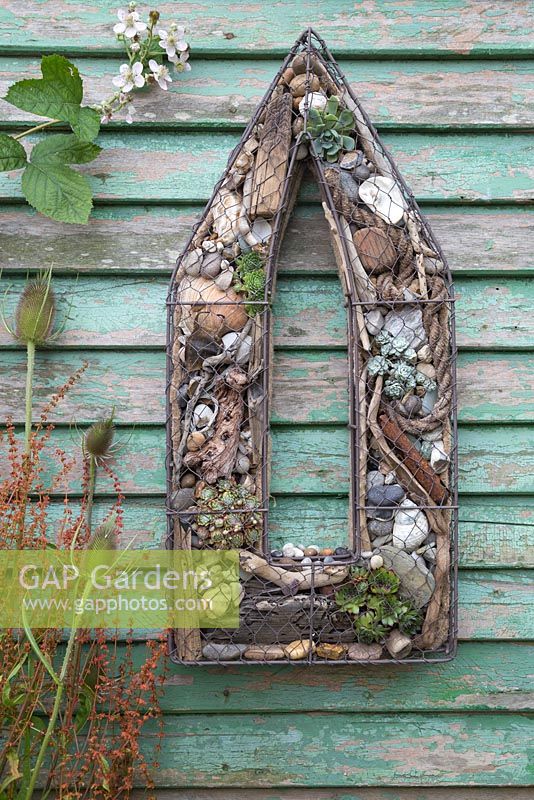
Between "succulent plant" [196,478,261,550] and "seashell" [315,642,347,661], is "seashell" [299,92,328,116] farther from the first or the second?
"seashell" [315,642,347,661]

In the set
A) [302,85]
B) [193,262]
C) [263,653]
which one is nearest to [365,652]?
[263,653]

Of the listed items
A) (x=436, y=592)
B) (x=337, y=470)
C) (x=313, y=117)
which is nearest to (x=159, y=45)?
(x=313, y=117)

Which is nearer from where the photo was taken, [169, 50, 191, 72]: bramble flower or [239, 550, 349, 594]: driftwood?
[239, 550, 349, 594]: driftwood

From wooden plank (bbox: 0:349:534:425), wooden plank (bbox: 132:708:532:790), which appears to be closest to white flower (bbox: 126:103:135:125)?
wooden plank (bbox: 0:349:534:425)

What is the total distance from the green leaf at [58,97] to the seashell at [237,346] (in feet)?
1.73

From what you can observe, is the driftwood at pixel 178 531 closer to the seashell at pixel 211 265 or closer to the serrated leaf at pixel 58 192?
the seashell at pixel 211 265

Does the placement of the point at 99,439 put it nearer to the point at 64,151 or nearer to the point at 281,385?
the point at 281,385

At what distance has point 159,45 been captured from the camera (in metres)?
1.74

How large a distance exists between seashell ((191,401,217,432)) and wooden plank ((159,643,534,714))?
53 cm

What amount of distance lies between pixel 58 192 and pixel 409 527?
104 cm

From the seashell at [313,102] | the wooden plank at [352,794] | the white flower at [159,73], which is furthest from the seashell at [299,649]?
the white flower at [159,73]

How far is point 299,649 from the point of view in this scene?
1.62m

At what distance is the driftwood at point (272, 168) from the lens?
1672 mm

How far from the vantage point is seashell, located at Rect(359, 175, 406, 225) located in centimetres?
166
